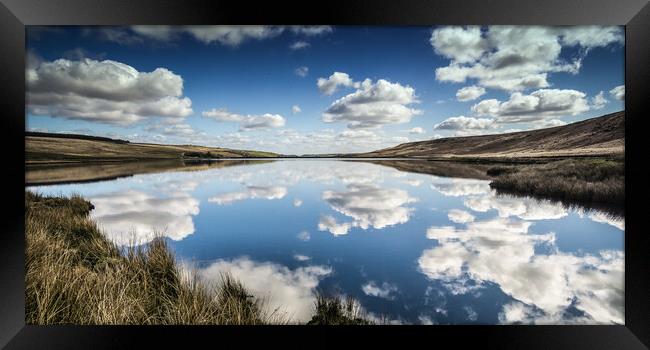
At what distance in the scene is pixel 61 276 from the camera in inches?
125

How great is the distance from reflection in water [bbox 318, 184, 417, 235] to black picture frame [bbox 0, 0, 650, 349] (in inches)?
214

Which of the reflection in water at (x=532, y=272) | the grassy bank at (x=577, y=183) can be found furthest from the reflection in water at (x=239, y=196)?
the grassy bank at (x=577, y=183)

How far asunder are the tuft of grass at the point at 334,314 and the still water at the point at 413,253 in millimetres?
141

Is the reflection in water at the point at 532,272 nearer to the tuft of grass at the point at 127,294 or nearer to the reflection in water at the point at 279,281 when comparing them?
the reflection in water at the point at 279,281

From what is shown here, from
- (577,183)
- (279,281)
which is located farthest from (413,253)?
(577,183)

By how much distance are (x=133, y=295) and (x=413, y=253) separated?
494 centimetres

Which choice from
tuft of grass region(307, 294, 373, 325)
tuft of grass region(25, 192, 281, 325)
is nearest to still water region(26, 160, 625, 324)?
tuft of grass region(307, 294, 373, 325)

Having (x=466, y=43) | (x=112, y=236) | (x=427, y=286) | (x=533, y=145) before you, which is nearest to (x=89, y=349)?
(x=112, y=236)

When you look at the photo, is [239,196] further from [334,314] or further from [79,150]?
[79,150]

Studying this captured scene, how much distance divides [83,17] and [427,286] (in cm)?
519

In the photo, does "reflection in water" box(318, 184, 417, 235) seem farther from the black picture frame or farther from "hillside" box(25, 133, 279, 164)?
"hillside" box(25, 133, 279, 164)

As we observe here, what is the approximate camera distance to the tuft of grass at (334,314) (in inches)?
131

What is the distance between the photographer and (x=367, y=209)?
37.4 ft

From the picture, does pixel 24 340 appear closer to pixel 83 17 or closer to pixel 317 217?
pixel 83 17
